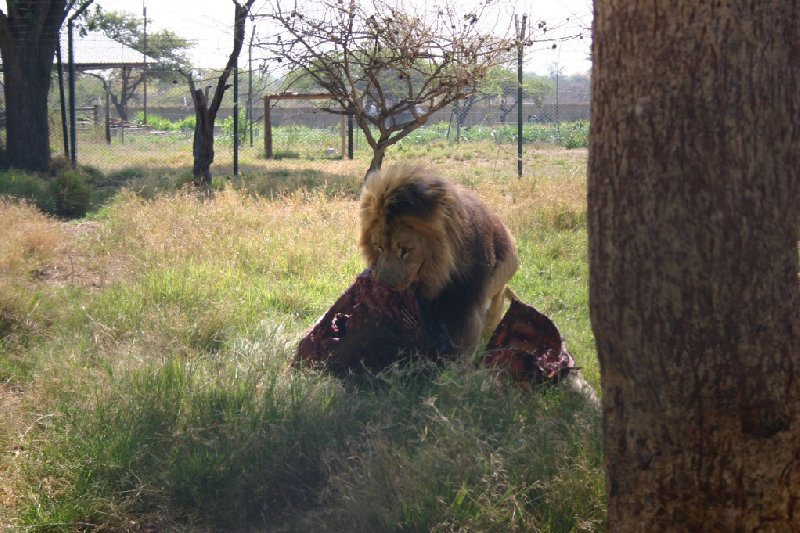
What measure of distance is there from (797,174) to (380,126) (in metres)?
8.40

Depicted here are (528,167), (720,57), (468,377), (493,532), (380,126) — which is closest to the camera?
(720,57)

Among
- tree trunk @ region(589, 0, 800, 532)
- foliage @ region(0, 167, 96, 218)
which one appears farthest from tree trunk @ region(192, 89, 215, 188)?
tree trunk @ region(589, 0, 800, 532)

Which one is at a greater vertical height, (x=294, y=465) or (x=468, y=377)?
(x=468, y=377)

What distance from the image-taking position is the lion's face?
4766 millimetres

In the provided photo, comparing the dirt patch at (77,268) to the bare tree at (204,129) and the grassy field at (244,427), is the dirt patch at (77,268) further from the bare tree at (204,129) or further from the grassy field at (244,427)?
the bare tree at (204,129)

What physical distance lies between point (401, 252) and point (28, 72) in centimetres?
1349

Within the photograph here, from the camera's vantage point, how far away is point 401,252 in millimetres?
4852

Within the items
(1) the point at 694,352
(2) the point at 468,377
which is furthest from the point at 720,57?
(2) the point at 468,377

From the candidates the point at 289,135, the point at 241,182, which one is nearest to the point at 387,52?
the point at 241,182

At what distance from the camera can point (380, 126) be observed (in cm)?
1040

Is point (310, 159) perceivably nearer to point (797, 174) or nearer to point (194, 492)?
point (194, 492)

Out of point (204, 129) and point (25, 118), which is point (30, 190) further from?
point (25, 118)

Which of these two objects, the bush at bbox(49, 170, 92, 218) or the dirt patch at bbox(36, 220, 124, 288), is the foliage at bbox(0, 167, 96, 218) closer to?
the bush at bbox(49, 170, 92, 218)

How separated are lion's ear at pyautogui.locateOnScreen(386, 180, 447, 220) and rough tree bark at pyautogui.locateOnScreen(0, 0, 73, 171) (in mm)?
13064
